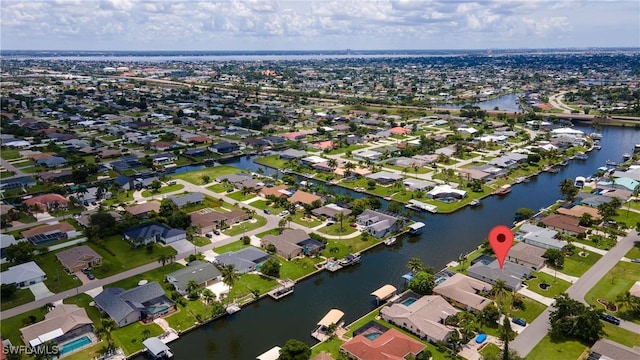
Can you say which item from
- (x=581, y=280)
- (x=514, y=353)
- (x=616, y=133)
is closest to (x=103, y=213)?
(x=514, y=353)

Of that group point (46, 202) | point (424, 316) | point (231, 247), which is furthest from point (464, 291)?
point (46, 202)

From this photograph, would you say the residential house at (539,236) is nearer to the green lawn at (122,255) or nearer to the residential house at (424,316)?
the residential house at (424,316)

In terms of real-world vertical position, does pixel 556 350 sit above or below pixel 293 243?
below

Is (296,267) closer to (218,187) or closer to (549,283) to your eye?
(549,283)

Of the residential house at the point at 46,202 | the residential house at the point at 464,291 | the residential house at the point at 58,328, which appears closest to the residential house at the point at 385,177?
the residential house at the point at 464,291

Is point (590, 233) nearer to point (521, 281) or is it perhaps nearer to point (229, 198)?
point (521, 281)

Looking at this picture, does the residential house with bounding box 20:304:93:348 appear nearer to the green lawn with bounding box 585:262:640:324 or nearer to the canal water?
the canal water
